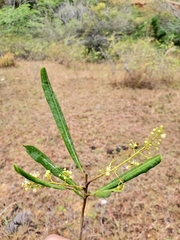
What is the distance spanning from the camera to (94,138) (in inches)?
84.5

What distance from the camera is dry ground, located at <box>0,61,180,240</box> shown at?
1319mm

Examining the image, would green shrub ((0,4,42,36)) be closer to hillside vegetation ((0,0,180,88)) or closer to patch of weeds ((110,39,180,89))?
hillside vegetation ((0,0,180,88))

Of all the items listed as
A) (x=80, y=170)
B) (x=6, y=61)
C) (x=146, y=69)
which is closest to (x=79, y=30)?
(x=6, y=61)

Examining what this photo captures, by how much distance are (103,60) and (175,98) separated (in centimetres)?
201

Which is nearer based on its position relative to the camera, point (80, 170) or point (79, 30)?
point (80, 170)

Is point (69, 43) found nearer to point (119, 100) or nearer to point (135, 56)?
point (135, 56)

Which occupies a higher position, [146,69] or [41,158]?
[41,158]

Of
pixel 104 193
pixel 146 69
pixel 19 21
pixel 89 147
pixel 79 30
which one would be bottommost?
pixel 89 147

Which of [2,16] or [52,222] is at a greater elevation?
[2,16]

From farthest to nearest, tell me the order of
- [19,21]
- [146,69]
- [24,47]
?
1. [24,47]
2. [19,21]
3. [146,69]

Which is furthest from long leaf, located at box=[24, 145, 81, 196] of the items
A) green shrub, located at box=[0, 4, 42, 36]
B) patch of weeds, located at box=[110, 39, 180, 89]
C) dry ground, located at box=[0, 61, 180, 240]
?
green shrub, located at box=[0, 4, 42, 36]

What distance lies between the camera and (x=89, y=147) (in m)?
2.03

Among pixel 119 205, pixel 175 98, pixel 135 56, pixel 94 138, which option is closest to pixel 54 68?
pixel 135 56

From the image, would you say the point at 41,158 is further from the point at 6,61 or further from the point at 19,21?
the point at 19,21
